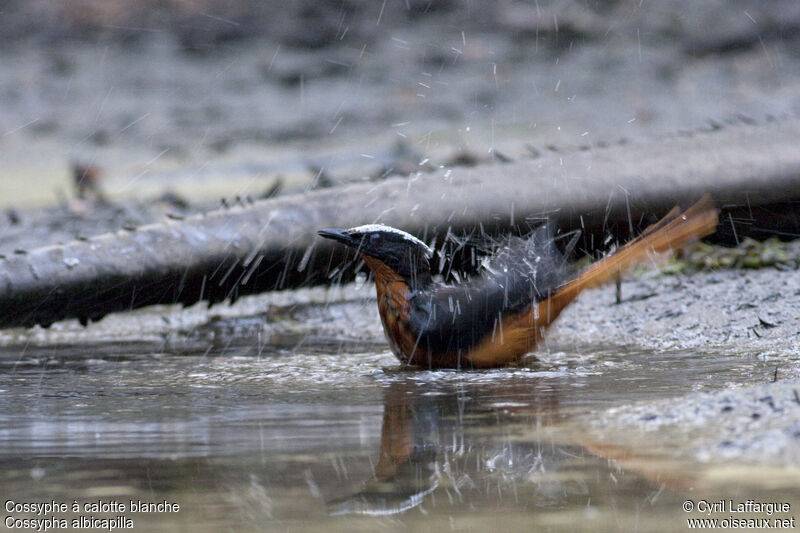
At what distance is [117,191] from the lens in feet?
24.6

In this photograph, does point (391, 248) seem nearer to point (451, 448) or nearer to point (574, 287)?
point (574, 287)

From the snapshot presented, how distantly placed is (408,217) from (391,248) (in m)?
0.85

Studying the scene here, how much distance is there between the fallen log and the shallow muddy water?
40 centimetres

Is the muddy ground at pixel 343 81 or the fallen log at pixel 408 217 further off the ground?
the muddy ground at pixel 343 81

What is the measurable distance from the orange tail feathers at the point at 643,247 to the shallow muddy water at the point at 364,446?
0.22m

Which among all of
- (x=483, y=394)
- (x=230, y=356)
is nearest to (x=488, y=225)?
(x=230, y=356)

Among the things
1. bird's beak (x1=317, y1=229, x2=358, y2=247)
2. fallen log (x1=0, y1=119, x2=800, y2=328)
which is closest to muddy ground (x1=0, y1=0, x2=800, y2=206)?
fallen log (x1=0, y1=119, x2=800, y2=328)

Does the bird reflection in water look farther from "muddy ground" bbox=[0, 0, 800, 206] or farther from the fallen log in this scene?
"muddy ground" bbox=[0, 0, 800, 206]

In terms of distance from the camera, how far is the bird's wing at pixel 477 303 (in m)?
3.16

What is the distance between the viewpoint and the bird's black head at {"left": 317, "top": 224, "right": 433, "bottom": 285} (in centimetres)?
331

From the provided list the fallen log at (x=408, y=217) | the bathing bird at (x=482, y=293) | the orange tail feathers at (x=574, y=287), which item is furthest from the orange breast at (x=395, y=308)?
the fallen log at (x=408, y=217)

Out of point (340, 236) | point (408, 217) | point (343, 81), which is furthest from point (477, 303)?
point (343, 81)

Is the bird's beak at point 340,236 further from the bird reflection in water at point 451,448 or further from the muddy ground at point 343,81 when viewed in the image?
the muddy ground at point 343,81

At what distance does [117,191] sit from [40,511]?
5952mm
